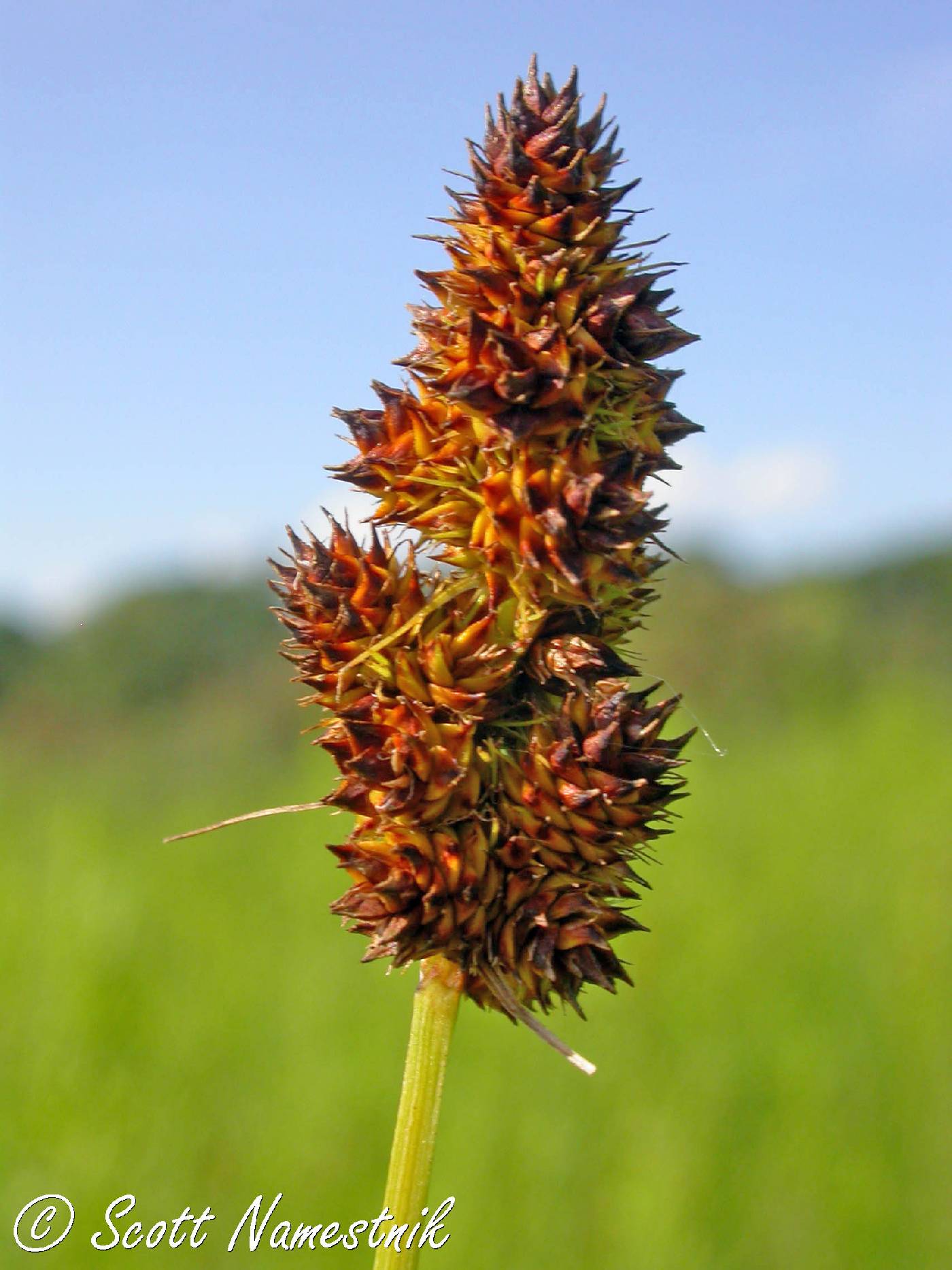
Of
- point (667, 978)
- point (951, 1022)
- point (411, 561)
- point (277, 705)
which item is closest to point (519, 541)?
point (411, 561)

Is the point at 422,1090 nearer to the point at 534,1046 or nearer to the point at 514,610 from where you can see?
the point at 514,610

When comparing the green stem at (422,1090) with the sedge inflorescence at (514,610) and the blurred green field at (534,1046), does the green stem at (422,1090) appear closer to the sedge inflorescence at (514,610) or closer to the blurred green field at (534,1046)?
the sedge inflorescence at (514,610)

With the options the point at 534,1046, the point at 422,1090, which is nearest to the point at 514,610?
the point at 422,1090

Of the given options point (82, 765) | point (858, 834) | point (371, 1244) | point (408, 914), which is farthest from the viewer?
point (82, 765)

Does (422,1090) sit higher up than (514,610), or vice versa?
(514,610)

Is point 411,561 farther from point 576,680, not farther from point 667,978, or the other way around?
point 667,978

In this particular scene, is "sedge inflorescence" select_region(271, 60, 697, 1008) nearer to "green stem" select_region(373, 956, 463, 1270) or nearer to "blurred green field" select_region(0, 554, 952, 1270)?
"green stem" select_region(373, 956, 463, 1270)
